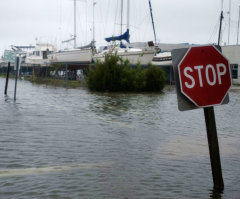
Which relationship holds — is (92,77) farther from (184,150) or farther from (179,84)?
(179,84)

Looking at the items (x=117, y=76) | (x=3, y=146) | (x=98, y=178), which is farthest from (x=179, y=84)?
(x=117, y=76)

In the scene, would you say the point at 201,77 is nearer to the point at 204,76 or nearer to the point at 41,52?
the point at 204,76

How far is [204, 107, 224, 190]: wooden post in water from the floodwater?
0.14 meters

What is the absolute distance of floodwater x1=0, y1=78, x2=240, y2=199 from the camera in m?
5.34

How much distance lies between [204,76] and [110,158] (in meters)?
2.61

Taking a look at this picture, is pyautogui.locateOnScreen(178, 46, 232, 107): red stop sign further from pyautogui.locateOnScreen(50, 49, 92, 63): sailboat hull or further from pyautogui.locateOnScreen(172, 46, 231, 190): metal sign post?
pyautogui.locateOnScreen(50, 49, 92, 63): sailboat hull

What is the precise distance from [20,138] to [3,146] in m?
0.90

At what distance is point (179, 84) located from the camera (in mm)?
5039

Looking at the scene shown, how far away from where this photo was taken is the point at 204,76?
5129mm

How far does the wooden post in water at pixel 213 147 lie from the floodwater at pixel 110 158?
0.14 metres

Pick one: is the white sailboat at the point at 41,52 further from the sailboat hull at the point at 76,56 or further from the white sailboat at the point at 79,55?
the white sailboat at the point at 79,55

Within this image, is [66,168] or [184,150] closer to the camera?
[66,168]

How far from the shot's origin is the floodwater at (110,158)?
210 inches

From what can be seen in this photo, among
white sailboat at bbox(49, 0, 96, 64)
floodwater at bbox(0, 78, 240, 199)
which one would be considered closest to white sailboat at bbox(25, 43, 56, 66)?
white sailboat at bbox(49, 0, 96, 64)
